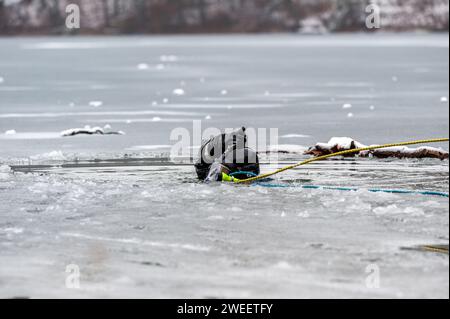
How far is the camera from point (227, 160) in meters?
11.0

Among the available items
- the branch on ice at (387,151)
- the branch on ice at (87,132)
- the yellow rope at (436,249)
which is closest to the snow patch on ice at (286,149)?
the branch on ice at (387,151)

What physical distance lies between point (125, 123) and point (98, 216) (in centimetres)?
977

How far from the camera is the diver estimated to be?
10875 millimetres

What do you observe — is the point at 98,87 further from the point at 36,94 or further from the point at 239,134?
the point at 239,134

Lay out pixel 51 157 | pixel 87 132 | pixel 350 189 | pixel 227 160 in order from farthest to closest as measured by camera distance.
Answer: pixel 87 132 → pixel 51 157 → pixel 227 160 → pixel 350 189

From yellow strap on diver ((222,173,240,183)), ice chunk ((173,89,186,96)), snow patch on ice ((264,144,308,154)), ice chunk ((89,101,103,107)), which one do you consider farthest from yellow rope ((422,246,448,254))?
ice chunk ((173,89,186,96))

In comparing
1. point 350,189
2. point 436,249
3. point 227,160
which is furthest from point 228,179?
point 436,249

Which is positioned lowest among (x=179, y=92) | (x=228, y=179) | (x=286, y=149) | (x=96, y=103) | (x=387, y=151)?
(x=179, y=92)

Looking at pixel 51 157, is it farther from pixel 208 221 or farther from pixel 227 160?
pixel 208 221

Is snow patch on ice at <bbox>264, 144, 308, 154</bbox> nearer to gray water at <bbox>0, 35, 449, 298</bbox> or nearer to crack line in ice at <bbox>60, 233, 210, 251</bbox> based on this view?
gray water at <bbox>0, 35, 449, 298</bbox>

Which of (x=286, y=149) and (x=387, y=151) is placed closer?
(x=387, y=151)

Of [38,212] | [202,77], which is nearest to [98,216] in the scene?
[38,212]

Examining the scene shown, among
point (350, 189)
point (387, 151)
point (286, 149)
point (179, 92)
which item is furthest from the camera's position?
point (179, 92)
